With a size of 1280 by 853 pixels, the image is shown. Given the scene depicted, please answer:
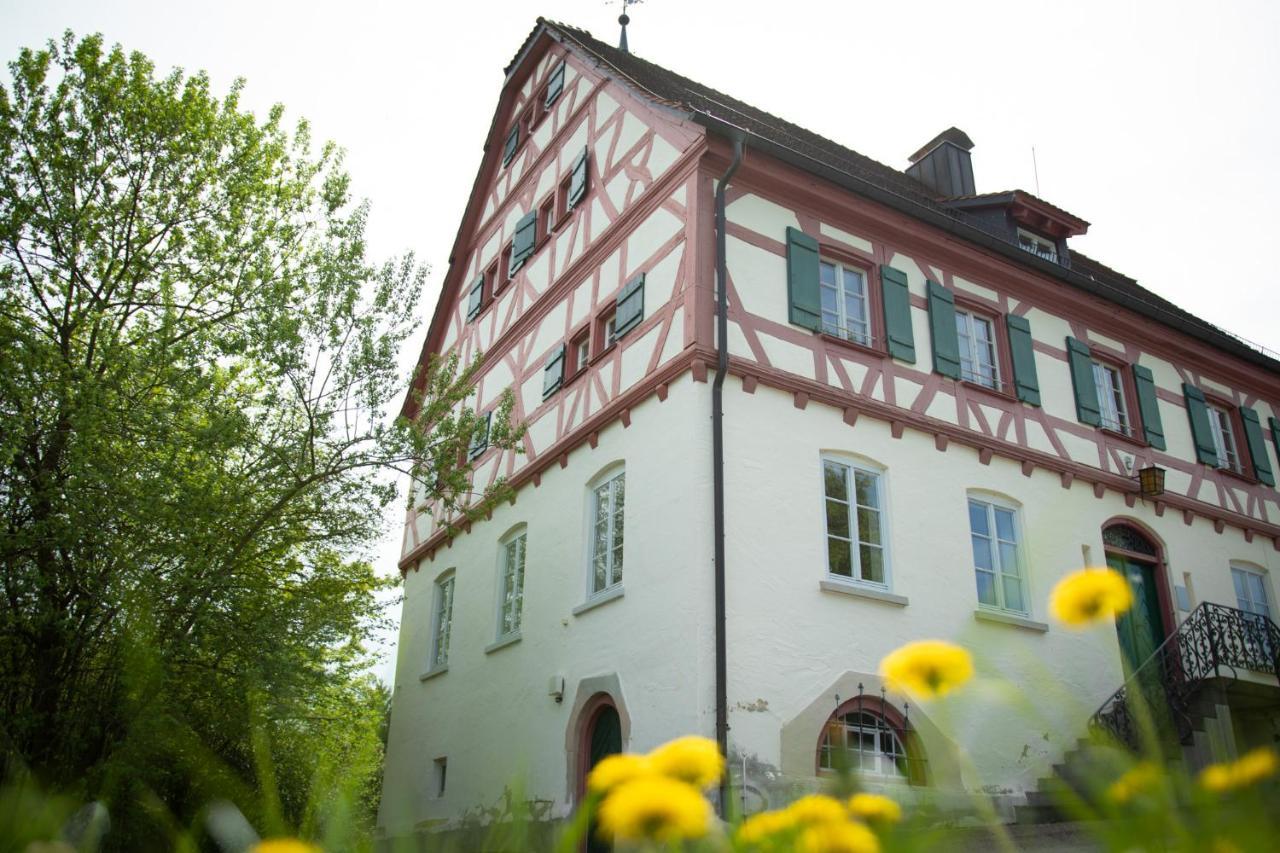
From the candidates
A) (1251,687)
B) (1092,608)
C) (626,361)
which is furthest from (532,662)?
(1092,608)

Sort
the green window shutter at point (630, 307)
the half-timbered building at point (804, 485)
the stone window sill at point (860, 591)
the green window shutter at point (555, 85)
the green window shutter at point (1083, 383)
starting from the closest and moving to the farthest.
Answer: the half-timbered building at point (804, 485) → the stone window sill at point (860, 591) → the green window shutter at point (630, 307) → the green window shutter at point (1083, 383) → the green window shutter at point (555, 85)

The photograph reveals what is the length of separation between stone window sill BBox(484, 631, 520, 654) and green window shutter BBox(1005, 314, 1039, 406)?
666cm

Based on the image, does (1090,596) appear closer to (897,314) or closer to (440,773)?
(897,314)

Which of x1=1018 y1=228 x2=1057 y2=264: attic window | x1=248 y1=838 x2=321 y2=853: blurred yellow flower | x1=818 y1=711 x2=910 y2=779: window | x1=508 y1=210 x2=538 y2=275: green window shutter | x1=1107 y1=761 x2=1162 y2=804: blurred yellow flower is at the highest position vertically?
x1=508 y1=210 x2=538 y2=275: green window shutter

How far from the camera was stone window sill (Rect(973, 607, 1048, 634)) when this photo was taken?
34.7 ft

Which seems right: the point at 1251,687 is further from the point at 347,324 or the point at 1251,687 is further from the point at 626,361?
the point at 347,324

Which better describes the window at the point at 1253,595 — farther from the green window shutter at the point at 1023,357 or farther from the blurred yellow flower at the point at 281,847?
the blurred yellow flower at the point at 281,847

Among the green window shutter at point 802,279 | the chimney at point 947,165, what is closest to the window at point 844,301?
the green window shutter at point 802,279

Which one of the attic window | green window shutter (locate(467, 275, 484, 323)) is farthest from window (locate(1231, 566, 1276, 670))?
green window shutter (locate(467, 275, 484, 323))

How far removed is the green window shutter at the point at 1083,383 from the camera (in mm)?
12922

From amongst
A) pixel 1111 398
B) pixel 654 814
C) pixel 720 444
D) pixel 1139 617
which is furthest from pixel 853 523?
pixel 654 814

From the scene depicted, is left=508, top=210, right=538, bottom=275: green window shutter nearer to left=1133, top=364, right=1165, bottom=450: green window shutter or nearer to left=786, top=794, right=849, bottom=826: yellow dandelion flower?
left=1133, top=364, right=1165, bottom=450: green window shutter

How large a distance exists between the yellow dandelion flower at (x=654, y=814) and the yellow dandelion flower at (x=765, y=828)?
22 cm

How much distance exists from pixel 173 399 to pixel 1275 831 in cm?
1134
